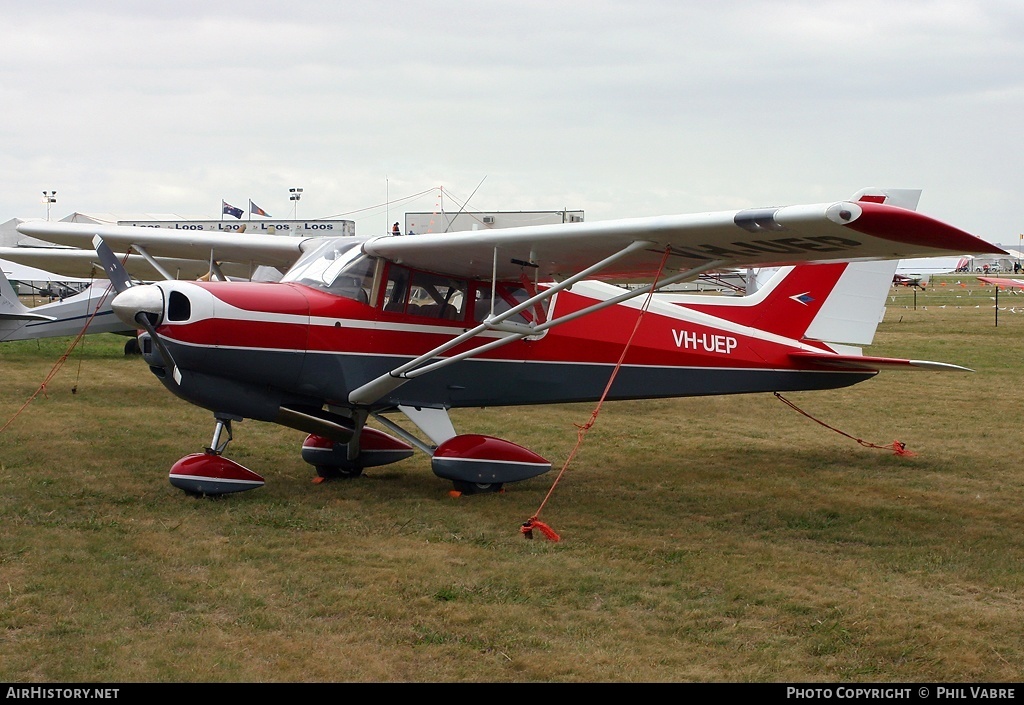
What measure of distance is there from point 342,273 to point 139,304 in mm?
1636

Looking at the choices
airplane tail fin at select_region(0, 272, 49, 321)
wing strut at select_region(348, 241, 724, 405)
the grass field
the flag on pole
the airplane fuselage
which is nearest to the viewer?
the grass field

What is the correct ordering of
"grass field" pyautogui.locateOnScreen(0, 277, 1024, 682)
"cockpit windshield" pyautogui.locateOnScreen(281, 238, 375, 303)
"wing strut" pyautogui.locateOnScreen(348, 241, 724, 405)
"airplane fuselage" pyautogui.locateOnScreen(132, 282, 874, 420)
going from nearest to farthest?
1. "grass field" pyautogui.locateOnScreen(0, 277, 1024, 682)
2. "airplane fuselage" pyautogui.locateOnScreen(132, 282, 874, 420)
3. "wing strut" pyautogui.locateOnScreen(348, 241, 724, 405)
4. "cockpit windshield" pyautogui.locateOnScreen(281, 238, 375, 303)

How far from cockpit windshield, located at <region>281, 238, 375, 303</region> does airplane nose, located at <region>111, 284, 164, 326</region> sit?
4.27ft

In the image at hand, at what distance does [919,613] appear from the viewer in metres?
4.75

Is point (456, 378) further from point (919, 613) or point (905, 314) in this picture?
point (905, 314)

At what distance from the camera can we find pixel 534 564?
5.61 metres

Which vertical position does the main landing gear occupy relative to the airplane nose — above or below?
below

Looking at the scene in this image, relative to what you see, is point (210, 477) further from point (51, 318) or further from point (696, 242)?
point (51, 318)

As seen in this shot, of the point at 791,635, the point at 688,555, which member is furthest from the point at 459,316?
the point at 791,635

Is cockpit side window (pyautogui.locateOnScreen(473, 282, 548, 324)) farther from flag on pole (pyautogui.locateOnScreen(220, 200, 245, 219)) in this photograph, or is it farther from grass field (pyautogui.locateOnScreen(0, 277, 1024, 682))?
flag on pole (pyautogui.locateOnScreen(220, 200, 245, 219))

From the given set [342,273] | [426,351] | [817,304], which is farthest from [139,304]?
[817,304]

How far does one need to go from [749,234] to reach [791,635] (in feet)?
8.72

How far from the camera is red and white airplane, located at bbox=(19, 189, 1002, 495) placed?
6500 millimetres

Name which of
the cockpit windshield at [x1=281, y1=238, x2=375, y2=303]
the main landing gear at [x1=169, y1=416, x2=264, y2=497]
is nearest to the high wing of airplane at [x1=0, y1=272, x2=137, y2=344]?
the cockpit windshield at [x1=281, y1=238, x2=375, y2=303]
